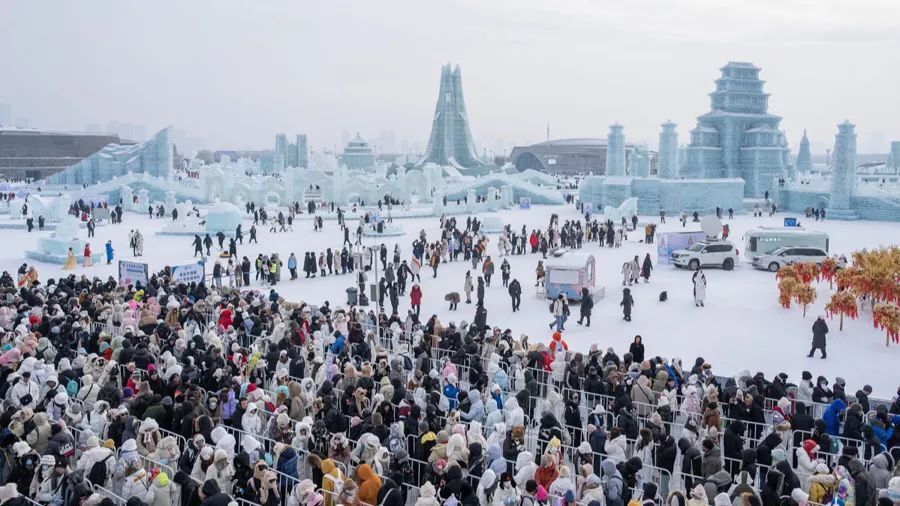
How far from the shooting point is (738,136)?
205ft

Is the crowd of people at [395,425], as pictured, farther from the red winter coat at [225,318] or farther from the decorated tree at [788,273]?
the decorated tree at [788,273]

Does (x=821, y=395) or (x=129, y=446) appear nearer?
(x=129, y=446)

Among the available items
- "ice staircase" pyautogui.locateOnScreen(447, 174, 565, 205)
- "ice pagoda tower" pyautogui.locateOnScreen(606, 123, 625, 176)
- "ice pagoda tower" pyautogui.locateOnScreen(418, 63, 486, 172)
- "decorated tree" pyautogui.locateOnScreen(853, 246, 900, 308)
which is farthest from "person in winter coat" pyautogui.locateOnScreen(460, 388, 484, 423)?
"ice pagoda tower" pyautogui.locateOnScreen(418, 63, 486, 172)

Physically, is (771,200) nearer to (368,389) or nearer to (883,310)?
(883,310)

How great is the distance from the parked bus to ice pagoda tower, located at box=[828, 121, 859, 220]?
22636 millimetres

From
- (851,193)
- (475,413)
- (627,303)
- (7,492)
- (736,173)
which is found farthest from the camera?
(736,173)

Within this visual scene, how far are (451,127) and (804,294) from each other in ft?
237

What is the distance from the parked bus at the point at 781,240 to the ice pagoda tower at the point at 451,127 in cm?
6169

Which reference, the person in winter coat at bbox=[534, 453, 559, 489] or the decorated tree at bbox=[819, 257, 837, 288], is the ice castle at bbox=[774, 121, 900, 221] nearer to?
the decorated tree at bbox=[819, 257, 837, 288]

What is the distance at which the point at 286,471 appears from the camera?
903 centimetres

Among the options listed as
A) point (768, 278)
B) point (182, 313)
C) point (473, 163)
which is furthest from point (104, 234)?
point (473, 163)

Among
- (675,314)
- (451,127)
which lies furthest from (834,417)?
(451,127)

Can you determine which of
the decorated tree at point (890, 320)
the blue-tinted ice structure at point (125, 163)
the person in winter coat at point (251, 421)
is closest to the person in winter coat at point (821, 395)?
the decorated tree at point (890, 320)

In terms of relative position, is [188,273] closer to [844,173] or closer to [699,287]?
[699,287]
